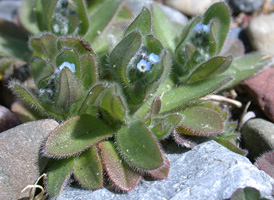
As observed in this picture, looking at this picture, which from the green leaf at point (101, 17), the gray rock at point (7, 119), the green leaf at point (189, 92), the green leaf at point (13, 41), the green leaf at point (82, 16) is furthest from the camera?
the green leaf at point (13, 41)

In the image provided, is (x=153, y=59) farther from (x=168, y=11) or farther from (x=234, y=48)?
(x=168, y=11)

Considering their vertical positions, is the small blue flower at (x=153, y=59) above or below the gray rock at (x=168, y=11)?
above

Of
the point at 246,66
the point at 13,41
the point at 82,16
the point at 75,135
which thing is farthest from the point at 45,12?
the point at 246,66

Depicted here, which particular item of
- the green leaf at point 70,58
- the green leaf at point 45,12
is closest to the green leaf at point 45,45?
the green leaf at point 45,12

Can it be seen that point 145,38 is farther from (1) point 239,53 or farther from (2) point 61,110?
(1) point 239,53

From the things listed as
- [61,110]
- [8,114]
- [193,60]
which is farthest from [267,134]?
[8,114]

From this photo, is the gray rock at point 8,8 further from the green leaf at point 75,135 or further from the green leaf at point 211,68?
Result: the green leaf at point 211,68
